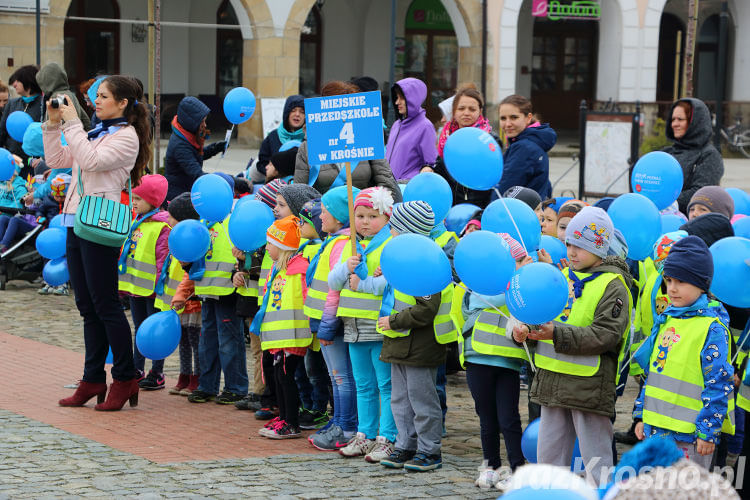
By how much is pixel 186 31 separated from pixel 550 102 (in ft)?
38.2

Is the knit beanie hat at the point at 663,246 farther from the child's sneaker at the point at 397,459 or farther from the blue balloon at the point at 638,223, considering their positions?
the child's sneaker at the point at 397,459

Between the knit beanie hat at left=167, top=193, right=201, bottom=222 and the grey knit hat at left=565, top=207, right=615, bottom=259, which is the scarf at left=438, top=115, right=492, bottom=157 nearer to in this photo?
the knit beanie hat at left=167, top=193, right=201, bottom=222

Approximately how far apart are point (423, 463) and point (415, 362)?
0.54 m

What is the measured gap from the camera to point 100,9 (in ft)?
88.1

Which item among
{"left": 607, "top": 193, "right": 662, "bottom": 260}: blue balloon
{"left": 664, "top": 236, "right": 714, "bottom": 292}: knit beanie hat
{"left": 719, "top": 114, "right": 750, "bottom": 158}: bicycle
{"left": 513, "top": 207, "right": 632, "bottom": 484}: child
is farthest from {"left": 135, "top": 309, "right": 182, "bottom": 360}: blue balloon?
{"left": 719, "top": 114, "right": 750, "bottom": 158}: bicycle

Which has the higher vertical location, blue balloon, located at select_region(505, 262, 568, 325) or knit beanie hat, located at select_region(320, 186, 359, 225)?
knit beanie hat, located at select_region(320, 186, 359, 225)

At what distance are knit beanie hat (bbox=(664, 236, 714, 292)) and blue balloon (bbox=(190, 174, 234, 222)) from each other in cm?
340

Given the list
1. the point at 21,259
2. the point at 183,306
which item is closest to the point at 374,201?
the point at 183,306

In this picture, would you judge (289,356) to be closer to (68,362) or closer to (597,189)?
(68,362)

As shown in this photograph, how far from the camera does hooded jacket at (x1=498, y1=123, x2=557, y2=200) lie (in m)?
7.58

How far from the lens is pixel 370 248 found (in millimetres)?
6023

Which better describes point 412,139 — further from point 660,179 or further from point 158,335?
point 158,335

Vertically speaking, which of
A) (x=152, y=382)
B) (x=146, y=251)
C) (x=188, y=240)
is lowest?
(x=152, y=382)

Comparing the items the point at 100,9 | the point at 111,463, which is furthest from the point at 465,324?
the point at 100,9
